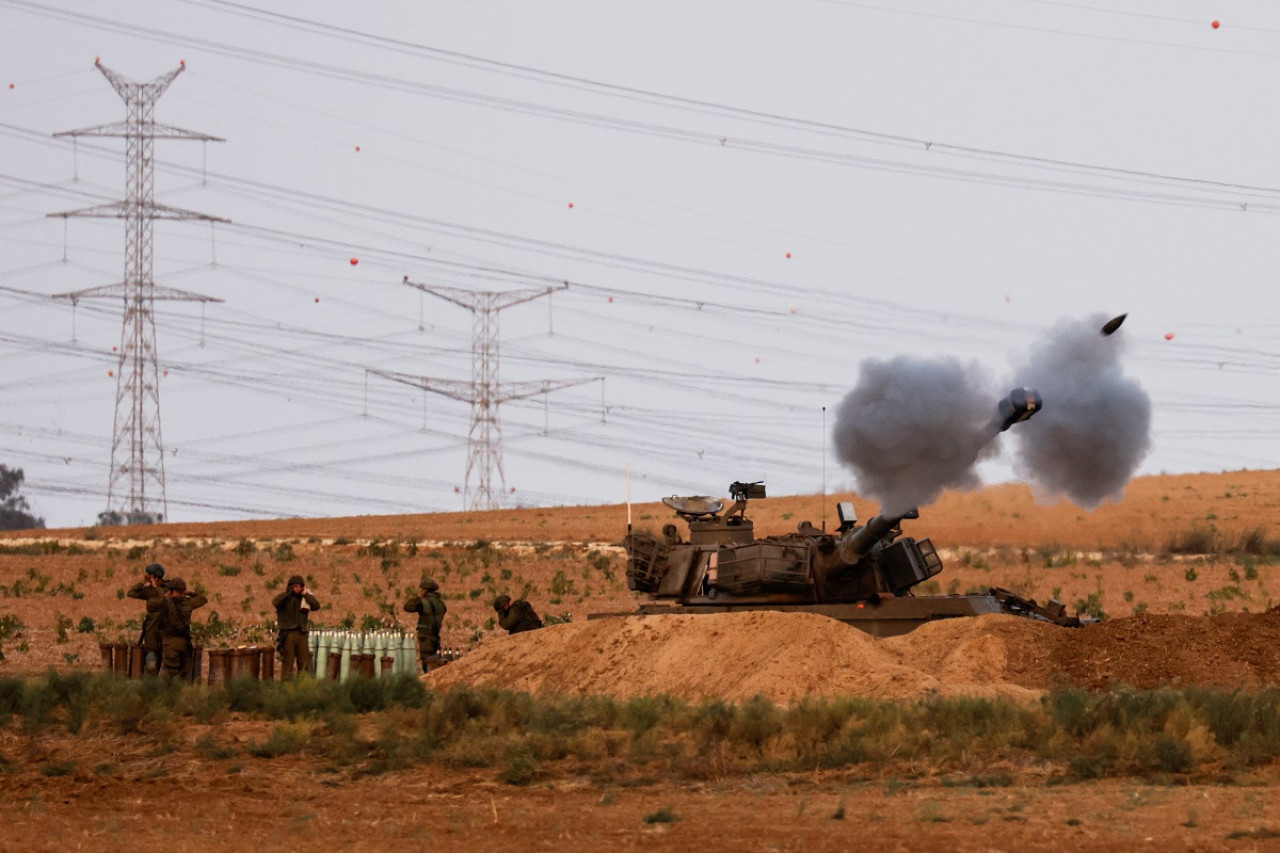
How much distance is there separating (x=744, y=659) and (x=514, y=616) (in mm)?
5401

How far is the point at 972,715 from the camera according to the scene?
18.4 meters

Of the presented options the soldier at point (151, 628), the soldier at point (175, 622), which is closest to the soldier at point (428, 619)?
the soldier at point (175, 622)

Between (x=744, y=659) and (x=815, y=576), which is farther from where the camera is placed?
(x=815, y=576)

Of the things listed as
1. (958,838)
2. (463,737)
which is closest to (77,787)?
(463,737)

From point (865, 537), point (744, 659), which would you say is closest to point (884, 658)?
point (744, 659)

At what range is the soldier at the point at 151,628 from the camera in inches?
939

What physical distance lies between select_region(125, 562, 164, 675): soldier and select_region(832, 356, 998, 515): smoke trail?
9.77 metres

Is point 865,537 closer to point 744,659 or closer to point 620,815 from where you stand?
point 744,659

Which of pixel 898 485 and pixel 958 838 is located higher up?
pixel 898 485

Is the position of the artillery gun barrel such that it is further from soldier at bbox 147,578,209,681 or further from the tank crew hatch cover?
soldier at bbox 147,578,209,681

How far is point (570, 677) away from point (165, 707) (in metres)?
5.89

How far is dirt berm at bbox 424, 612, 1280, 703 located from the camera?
21625 millimetres

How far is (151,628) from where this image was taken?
24.1 meters

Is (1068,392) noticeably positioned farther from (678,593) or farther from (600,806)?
(600,806)
